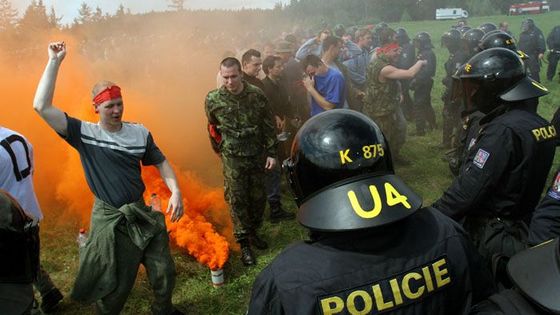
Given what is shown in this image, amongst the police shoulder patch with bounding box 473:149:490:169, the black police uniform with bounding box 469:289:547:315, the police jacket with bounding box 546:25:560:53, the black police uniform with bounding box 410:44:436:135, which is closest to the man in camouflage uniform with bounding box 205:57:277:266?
the police shoulder patch with bounding box 473:149:490:169

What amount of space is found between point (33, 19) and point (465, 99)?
34.3 ft

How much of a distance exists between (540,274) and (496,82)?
7.35ft

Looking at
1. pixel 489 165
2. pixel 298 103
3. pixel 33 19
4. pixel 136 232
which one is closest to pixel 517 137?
pixel 489 165

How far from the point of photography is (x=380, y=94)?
697 centimetres

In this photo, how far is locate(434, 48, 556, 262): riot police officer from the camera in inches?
103

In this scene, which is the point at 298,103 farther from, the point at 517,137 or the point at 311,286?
the point at 311,286

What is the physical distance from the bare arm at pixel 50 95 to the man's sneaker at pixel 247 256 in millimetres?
2380

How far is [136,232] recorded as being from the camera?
3287 mm

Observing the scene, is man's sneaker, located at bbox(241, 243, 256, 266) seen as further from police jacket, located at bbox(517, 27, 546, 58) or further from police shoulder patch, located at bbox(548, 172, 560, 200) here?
police jacket, located at bbox(517, 27, 546, 58)

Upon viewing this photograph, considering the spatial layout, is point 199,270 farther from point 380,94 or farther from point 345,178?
point 380,94

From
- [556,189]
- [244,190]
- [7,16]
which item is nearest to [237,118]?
[244,190]

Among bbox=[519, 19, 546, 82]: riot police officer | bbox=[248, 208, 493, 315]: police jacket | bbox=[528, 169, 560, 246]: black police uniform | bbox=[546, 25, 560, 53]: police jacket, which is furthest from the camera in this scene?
bbox=[546, 25, 560, 53]: police jacket

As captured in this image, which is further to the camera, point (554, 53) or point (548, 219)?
point (554, 53)

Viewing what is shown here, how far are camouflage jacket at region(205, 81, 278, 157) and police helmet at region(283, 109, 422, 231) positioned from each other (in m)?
2.86
